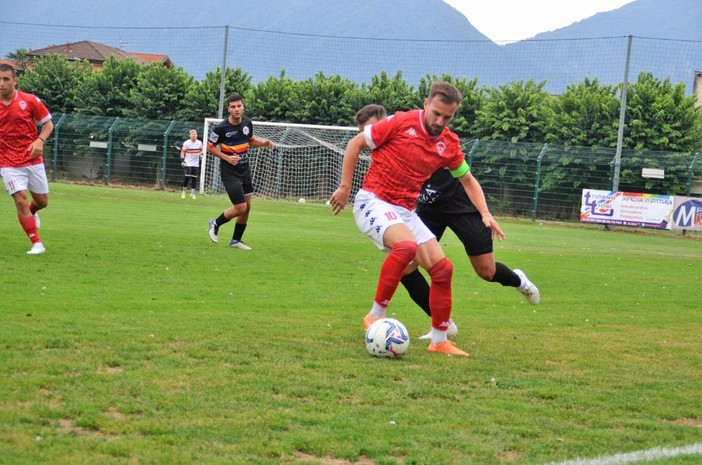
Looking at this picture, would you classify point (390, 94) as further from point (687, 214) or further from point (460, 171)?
point (460, 171)

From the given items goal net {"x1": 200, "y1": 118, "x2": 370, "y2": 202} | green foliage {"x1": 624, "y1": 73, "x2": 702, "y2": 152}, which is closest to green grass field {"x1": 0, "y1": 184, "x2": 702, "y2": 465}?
goal net {"x1": 200, "y1": 118, "x2": 370, "y2": 202}

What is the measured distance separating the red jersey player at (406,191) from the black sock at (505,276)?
1.02m

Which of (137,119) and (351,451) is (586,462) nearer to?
(351,451)

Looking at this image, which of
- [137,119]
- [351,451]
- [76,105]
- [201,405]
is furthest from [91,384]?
[76,105]

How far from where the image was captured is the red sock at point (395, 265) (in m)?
7.34

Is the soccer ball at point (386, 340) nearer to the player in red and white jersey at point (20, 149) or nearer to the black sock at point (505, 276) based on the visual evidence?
the black sock at point (505, 276)

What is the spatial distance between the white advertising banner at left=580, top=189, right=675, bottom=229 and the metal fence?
4.54 ft

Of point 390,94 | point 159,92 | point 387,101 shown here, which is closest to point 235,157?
point 390,94

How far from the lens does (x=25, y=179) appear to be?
11742 millimetres

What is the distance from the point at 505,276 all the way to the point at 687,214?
23.4 metres

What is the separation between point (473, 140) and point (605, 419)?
30475 millimetres

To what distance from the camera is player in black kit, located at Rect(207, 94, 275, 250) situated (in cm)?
1470

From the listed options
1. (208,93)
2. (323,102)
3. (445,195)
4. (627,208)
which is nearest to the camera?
(445,195)

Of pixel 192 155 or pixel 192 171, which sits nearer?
pixel 192 155
